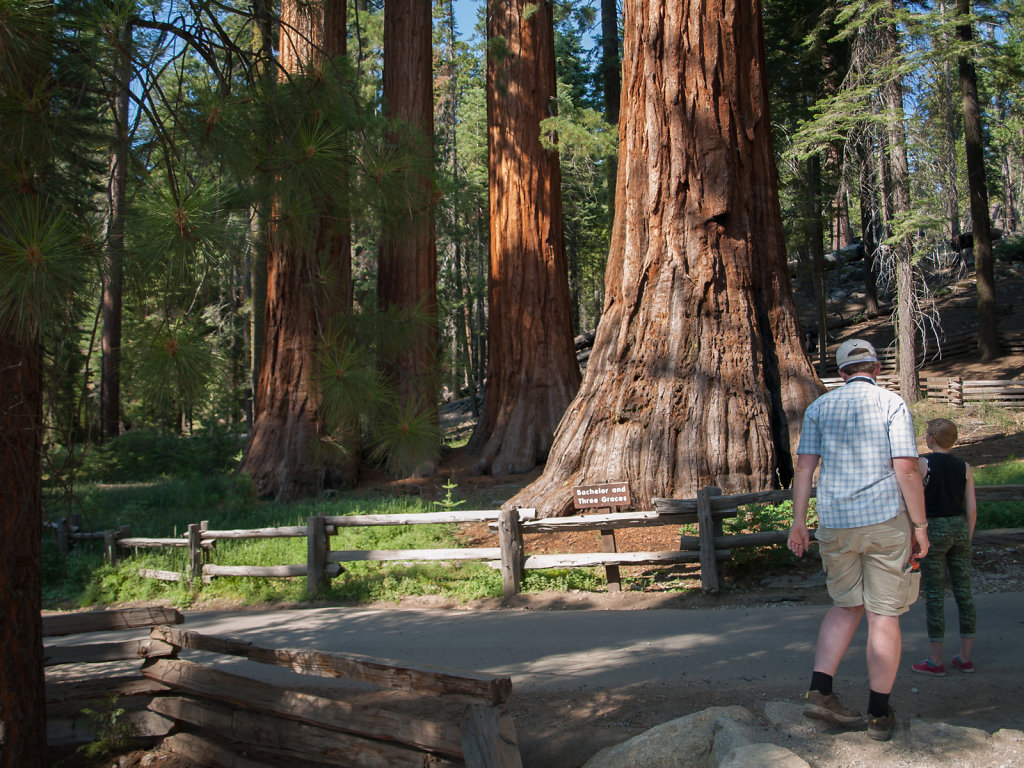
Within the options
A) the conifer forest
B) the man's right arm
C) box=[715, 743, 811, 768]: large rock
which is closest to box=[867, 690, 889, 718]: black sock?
box=[715, 743, 811, 768]: large rock

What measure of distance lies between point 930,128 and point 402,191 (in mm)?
18948

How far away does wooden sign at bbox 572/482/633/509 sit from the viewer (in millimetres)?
8570

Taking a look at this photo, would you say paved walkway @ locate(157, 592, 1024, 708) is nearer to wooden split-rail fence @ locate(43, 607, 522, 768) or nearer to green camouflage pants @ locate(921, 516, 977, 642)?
green camouflage pants @ locate(921, 516, 977, 642)

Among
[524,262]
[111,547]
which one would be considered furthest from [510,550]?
[524,262]

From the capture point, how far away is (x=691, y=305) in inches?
389

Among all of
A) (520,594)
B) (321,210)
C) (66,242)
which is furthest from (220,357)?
(520,594)

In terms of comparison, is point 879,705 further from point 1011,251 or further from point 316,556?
point 1011,251

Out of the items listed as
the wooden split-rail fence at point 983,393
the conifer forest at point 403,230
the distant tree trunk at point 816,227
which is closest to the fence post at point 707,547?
the conifer forest at point 403,230

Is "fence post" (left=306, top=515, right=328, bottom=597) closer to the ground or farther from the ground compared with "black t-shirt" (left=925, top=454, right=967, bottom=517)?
closer to the ground

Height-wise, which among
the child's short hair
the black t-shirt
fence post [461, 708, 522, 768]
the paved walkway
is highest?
the child's short hair

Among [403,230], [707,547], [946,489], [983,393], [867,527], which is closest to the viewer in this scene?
[867,527]

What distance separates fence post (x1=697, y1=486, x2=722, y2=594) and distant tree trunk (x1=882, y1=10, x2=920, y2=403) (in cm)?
1463

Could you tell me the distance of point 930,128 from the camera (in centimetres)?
2012

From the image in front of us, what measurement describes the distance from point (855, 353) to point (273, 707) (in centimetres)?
398
